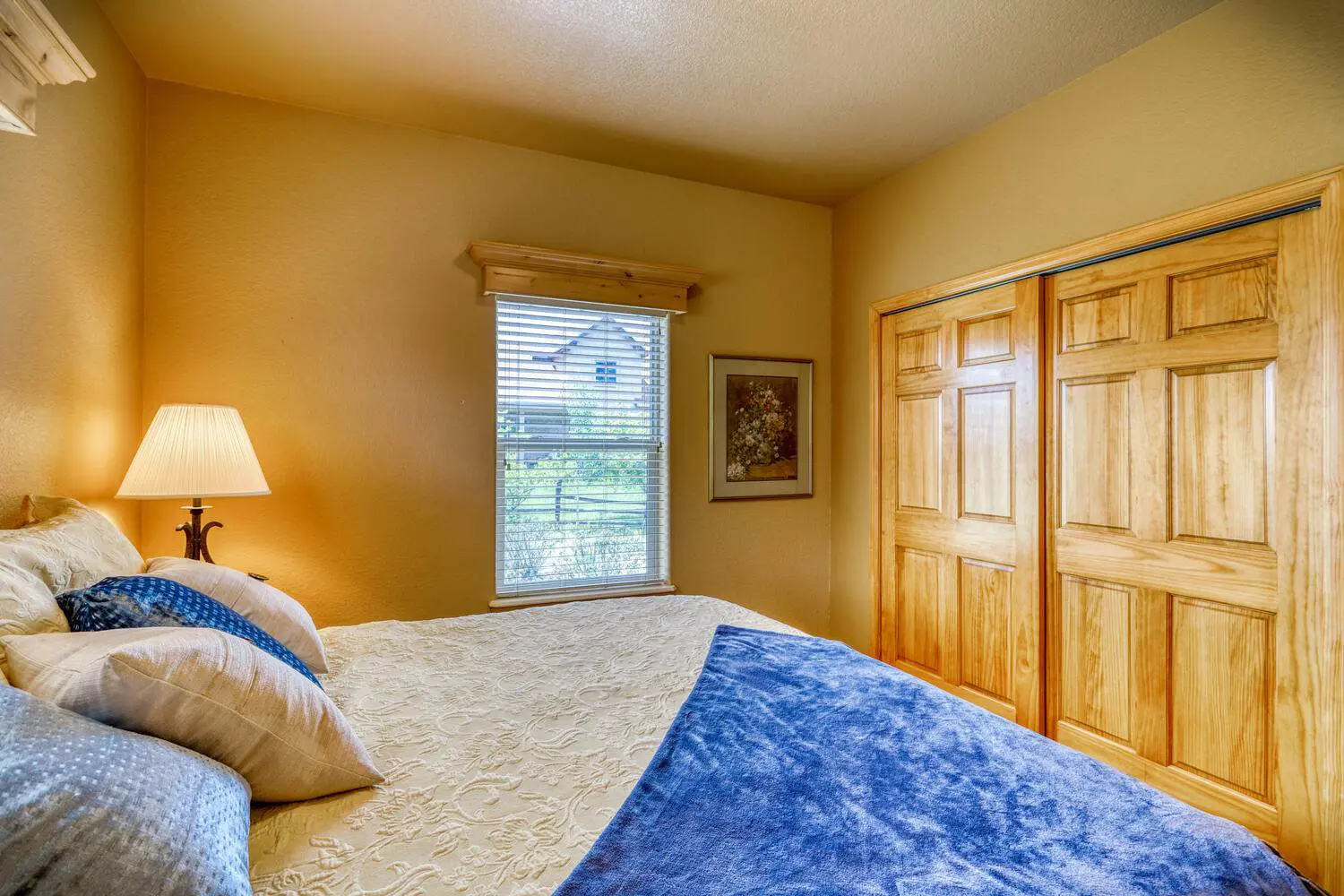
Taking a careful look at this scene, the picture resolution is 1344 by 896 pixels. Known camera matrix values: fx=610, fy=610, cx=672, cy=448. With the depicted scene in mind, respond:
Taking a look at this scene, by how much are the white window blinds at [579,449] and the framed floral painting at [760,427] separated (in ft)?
1.07

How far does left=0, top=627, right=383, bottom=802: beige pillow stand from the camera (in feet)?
2.69

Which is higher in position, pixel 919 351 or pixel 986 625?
pixel 919 351

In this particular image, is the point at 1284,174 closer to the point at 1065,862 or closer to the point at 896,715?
the point at 896,715

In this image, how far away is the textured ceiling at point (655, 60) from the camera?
2002 mm

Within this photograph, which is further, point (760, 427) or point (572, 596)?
point (760, 427)

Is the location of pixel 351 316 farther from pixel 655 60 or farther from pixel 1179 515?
pixel 1179 515

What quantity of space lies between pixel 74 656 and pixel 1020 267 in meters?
3.10

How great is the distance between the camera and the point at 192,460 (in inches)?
76.7

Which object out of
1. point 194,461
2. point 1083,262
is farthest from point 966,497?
point 194,461

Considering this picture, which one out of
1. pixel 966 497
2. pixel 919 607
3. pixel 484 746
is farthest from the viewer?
pixel 919 607

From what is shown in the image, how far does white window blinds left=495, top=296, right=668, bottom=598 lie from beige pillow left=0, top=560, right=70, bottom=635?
1.84 meters

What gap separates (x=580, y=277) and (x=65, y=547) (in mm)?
2156

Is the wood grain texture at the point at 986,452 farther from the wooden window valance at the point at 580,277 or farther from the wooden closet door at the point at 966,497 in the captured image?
the wooden window valance at the point at 580,277

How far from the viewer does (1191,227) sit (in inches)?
80.7
